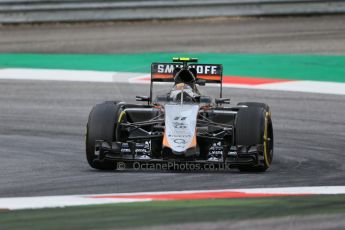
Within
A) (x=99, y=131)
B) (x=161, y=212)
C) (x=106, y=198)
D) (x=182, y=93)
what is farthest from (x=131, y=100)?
(x=161, y=212)

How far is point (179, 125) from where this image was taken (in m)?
12.3

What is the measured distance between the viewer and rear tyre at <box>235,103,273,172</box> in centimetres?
1234

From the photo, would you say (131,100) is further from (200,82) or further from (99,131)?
(99,131)

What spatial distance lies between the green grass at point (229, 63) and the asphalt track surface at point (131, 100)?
0.60 m

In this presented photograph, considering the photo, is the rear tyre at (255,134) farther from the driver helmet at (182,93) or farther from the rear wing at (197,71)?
the rear wing at (197,71)

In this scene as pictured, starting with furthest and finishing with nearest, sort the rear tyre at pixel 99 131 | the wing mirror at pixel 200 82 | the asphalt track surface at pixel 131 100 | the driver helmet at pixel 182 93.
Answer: the wing mirror at pixel 200 82 < the driver helmet at pixel 182 93 < the rear tyre at pixel 99 131 < the asphalt track surface at pixel 131 100

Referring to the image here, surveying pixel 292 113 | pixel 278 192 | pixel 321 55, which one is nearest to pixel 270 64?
pixel 321 55

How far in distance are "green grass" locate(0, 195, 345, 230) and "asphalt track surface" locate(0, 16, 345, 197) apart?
1.22m

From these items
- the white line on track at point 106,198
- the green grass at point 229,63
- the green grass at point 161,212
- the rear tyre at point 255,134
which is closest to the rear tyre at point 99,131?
the rear tyre at point 255,134

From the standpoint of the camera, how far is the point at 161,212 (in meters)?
9.09

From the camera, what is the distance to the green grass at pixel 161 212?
8570mm

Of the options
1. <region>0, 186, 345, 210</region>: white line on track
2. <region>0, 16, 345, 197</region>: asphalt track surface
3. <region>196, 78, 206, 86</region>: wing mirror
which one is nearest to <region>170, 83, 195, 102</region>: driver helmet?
<region>196, 78, 206, 86</region>: wing mirror

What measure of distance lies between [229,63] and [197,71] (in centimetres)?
758

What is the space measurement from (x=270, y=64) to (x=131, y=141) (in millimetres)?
8943
